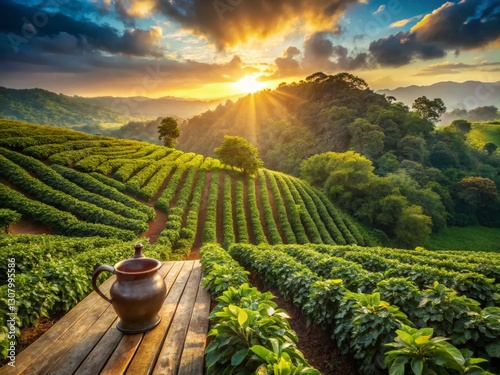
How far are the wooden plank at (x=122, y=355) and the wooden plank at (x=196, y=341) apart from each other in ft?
2.02

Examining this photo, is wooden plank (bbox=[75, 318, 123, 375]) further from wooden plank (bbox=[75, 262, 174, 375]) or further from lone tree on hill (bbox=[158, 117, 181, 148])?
lone tree on hill (bbox=[158, 117, 181, 148])

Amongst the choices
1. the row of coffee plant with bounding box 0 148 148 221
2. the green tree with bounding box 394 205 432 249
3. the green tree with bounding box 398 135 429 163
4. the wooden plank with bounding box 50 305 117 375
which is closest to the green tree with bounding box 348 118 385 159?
the green tree with bounding box 398 135 429 163

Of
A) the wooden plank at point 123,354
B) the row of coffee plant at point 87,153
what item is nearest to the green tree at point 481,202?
the row of coffee plant at point 87,153

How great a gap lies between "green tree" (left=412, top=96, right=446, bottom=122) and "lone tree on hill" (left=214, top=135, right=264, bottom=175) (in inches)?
2402

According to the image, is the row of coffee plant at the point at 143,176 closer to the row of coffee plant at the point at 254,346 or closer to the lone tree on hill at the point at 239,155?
the lone tree on hill at the point at 239,155

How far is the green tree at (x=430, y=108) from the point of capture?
7400 cm

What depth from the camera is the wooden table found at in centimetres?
296

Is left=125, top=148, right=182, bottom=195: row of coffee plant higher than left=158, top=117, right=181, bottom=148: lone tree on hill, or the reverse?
left=158, top=117, right=181, bottom=148: lone tree on hill

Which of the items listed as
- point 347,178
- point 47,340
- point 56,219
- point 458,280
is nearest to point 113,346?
point 47,340

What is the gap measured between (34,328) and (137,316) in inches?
82.2

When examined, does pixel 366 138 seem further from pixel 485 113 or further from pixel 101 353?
pixel 485 113

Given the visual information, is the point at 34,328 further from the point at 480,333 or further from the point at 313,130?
the point at 313,130

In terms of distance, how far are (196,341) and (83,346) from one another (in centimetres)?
140

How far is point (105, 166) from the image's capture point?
2720cm
